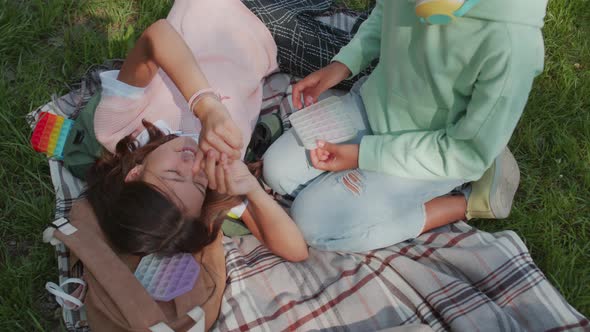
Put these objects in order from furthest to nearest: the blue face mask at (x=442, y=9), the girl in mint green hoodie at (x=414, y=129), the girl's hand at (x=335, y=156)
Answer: the girl's hand at (x=335, y=156) → the girl in mint green hoodie at (x=414, y=129) → the blue face mask at (x=442, y=9)

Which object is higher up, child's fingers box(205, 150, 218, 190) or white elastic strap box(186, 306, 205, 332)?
child's fingers box(205, 150, 218, 190)

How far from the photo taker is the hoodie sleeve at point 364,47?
2.01m

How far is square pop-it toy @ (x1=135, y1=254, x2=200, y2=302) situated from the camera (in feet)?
5.47

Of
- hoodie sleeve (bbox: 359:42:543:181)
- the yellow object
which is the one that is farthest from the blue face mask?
hoodie sleeve (bbox: 359:42:543:181)

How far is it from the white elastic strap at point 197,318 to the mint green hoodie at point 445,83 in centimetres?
70

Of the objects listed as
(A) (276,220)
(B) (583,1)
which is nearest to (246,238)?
(A) (276,220)

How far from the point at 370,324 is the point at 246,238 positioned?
57cm

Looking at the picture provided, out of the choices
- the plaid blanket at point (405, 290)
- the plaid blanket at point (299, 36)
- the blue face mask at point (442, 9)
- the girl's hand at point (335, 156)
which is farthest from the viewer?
the plaid blanket at point (299, 36)

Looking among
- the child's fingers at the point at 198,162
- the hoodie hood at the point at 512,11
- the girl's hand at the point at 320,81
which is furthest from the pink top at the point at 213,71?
the hoodie hood at the point at 512,11

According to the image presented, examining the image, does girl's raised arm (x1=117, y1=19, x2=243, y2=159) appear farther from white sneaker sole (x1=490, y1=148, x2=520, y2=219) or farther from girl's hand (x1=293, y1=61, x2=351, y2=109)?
white sneaker sole (x1=490, y1=148, x2=520, y2=219)

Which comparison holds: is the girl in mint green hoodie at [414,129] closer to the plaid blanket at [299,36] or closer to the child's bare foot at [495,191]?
the child's bare foot at [495,191]

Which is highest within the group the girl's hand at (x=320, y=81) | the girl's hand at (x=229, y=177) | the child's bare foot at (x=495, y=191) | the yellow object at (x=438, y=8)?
the yellow object at (x=438, y=8)

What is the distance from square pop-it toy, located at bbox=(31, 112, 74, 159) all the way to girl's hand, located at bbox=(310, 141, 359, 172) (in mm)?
1003

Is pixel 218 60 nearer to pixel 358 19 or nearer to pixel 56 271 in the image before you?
pixel 358 19
